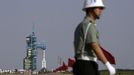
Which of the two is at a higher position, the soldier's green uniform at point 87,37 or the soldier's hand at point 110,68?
the soldier's green uniform at point 87,37

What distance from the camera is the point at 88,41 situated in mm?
8656

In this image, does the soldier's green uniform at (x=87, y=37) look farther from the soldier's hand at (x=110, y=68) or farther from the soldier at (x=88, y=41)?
the soldier's hand at (x=110, y=68)

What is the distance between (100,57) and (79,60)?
42 centimetres

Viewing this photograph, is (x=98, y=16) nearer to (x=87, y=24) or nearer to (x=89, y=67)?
(x=87, y=24)

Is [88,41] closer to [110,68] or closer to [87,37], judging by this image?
[87,37]

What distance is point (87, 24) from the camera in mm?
8641

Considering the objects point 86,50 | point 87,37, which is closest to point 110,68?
point 86,50

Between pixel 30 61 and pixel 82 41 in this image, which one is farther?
pixel 30 61

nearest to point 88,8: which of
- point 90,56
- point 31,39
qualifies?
point 90,56

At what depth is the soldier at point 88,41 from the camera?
8.62 m

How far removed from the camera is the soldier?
340 inches

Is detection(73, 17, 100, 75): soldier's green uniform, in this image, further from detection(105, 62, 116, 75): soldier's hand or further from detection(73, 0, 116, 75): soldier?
detection(105, 62, 116, 75): soldier's hand

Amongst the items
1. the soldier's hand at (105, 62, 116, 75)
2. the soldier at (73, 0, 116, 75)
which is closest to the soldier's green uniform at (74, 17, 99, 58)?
the soldier at (73, 0, 116, 75)

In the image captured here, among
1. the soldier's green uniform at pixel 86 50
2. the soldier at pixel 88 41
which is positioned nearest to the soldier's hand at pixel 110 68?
the soldier at pixel 88 41
